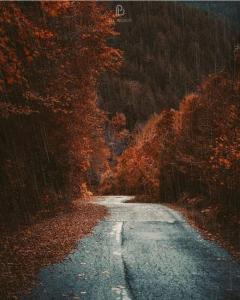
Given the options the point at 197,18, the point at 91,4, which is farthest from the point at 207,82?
the point at 197,18

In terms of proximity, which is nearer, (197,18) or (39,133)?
(39,133)

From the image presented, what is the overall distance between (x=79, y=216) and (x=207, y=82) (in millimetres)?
10918

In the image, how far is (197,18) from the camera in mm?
158125

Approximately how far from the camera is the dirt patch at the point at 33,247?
8846 mm

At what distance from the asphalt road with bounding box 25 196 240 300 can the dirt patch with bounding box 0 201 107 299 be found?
33cm

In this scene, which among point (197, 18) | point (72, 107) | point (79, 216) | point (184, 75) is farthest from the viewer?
point (197, 18)

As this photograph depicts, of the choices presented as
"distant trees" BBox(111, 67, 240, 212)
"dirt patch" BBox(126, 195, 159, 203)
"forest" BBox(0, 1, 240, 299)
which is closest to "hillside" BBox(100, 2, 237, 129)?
"dirt patch" BBox(126, 195, 159, 203)

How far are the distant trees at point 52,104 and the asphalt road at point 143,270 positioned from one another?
14.8 ft

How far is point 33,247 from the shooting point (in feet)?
40.7

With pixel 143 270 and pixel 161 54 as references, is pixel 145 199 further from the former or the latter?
pixel 161 54

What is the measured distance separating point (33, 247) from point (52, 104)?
4.94m

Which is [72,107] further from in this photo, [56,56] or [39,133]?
[56,56]

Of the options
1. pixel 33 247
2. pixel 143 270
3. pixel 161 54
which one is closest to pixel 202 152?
pixel 33 247

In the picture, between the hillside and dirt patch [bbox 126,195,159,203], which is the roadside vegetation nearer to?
dirt patch [bbox 126,195,159,203]
